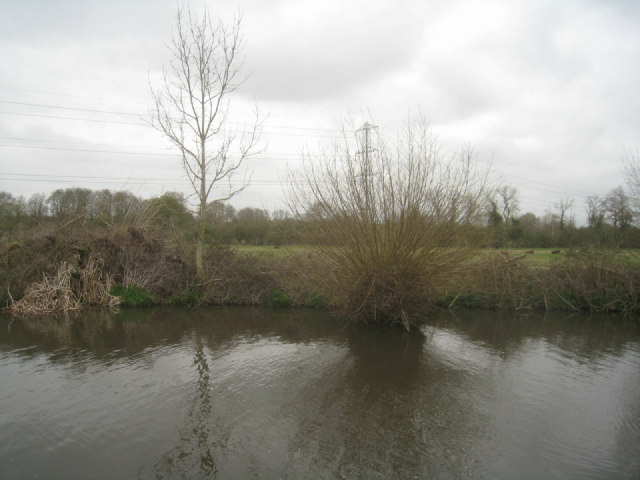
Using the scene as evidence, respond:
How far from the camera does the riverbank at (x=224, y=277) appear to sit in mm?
13156

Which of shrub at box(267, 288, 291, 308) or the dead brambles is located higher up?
the dead brambles

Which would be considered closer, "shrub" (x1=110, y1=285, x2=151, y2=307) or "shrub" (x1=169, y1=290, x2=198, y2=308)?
"shrub" (x1=110, y1=285, x2=151, y2=307)

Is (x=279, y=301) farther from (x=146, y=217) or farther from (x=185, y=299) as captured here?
(x=146, y=217)

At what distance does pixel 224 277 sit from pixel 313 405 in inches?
384

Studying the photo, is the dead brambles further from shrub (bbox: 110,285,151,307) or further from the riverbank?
shrub (bbox: 110,285,151,307)

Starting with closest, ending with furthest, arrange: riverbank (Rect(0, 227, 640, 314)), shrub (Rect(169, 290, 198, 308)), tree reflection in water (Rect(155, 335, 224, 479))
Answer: tree reflection in water (Rect(155, 335, 224, 479)) → riverbank (Rect(0, 227, 640, 314)) → shrub (Rect(169, 290, 198, 308))

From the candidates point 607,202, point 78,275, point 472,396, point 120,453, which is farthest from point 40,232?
point 607,202

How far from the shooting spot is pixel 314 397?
589cm

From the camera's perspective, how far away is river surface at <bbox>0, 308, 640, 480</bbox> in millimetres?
4141

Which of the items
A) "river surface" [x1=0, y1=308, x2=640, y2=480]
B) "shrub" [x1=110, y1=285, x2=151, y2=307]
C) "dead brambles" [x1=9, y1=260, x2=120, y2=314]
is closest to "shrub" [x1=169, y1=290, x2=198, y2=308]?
"shrub" [x1=110, y1=285, x2=151, y2=307]

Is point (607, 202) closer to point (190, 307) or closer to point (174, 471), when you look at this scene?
point (190, 307)

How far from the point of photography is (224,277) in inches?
574

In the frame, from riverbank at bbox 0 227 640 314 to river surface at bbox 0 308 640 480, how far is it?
3638mm

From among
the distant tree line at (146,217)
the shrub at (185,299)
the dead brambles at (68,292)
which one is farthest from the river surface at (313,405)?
the distant tree line at (146,217)
